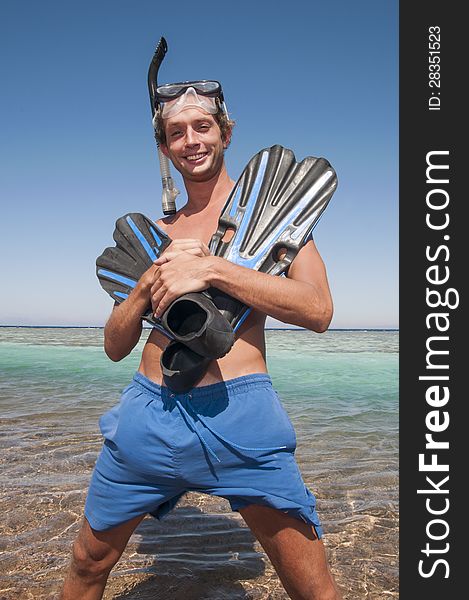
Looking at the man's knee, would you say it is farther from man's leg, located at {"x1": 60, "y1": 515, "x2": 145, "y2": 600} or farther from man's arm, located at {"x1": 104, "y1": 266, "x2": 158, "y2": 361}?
man's arm, located at {"x1": 104, "y1": 266, "x2": 158, "y2": 361}

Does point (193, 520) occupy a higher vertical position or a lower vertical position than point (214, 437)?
lower

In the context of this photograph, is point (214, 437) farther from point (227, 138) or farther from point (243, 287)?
point (227, 138)

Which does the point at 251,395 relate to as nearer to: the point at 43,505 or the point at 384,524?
the point at 384,524

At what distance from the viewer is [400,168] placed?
332 centimetres

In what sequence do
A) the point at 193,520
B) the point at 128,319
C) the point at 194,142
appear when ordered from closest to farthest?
the point at 128,319 → the point at 194,142 → the point at 193,520

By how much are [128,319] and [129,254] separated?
13.9 inches

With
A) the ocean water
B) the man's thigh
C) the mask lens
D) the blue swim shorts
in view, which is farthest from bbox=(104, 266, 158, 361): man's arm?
the ocean water

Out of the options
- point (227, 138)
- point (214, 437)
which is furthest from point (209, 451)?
point (227, 138)

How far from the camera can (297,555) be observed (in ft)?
7.36

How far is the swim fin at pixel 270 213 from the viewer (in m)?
2.34

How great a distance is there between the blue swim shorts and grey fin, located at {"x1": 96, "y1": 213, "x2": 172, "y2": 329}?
1.56 feet

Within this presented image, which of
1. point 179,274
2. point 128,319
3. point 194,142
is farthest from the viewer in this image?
point 194,142

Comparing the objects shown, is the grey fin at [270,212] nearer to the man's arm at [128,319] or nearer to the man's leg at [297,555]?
the man's arm at [128,319]

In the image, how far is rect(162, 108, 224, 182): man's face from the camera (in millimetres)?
2533
